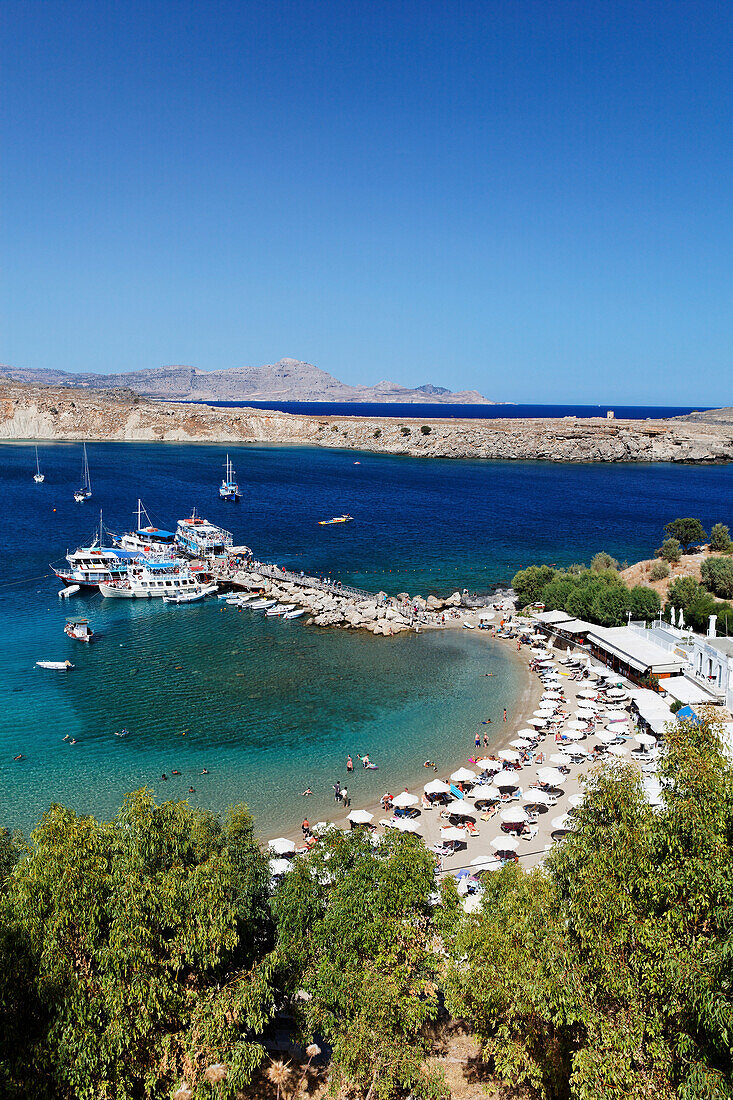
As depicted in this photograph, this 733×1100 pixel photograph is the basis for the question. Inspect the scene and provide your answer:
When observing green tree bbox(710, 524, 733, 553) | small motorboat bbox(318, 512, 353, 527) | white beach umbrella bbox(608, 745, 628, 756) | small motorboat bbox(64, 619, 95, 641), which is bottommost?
white beach umbrella bbox(608, 745, 628, 756)

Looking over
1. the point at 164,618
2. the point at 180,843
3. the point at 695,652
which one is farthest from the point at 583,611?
the point at 180,843

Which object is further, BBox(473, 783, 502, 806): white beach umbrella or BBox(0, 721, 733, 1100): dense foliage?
BBox(473, 783, 502, 806): white beach umbrella

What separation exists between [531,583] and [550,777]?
25.5 meters

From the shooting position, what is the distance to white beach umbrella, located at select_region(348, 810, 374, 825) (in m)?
25.1

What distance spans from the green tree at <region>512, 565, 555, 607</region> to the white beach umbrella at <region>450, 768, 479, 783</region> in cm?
2466

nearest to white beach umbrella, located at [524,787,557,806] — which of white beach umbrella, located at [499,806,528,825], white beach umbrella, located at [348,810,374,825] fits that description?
white beach umbrella, located at [499,806,528,825]

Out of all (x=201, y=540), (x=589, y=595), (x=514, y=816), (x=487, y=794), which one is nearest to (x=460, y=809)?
(x=487, y=794)

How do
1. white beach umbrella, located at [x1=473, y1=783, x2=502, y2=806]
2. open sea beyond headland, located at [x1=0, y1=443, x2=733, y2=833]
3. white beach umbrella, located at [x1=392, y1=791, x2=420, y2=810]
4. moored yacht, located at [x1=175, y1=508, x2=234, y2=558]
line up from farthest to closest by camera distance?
moored yacht, located at [x1=175, y1=508, x2=234, y2=558] → open sea beyond headland, located at [x1=0, y1=443, x2=733, y2=833] → white beach umbrella, located at [x1=473, y1=783, x2=502, y2=806] → white beach umbrella, located at [x1=392, y1=791, x2=420, y2=810]

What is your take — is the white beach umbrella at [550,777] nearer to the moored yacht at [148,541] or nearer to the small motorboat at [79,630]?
the small motorboat at [79,630]

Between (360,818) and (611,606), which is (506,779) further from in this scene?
(611,606)

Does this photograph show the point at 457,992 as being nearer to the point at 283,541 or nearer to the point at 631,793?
the point at 631,793

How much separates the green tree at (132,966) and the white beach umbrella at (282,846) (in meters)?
9.70

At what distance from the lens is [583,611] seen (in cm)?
4534

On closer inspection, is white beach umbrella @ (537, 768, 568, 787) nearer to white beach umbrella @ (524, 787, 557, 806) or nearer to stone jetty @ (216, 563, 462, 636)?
white beach umbrella @ (524, 787, 557, 806)
